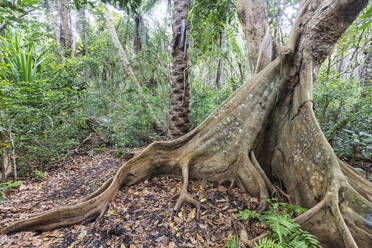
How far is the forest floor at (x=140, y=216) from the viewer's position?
80.4 inches

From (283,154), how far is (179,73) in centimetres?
251

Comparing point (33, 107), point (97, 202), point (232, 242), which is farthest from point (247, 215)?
point (33, 107)

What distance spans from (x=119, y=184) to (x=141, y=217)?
69 centimetres

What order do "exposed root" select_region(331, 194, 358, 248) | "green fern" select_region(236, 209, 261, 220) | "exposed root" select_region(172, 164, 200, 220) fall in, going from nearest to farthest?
1. "exposed root" select_region(331, 194, 358, 248)
2. "green fern" select_region(236, 209, 261, 220)
3. "exposed root" select_region(172, 164, 200, 220)

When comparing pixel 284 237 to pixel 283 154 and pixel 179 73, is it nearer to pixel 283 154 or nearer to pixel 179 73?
pixel 283 154

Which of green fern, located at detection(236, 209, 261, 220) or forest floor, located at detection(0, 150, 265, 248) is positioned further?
green fern, located at detection(236, 209, 261, 220)

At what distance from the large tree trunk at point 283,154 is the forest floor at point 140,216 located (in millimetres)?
147

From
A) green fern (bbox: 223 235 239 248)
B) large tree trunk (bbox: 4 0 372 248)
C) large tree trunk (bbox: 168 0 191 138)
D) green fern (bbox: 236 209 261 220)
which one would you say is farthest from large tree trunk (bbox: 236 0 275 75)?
green fern (bbox: 223 235 239 248)

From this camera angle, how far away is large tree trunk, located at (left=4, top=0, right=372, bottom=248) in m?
1.99

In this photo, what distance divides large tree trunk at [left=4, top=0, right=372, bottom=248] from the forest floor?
0.48 ft

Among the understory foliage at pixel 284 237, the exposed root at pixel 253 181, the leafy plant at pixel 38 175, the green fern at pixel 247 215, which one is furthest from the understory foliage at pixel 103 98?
the green fern at pixel 247 215

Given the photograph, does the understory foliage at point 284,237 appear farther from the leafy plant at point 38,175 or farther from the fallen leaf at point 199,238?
the leafy plant at point 38,175

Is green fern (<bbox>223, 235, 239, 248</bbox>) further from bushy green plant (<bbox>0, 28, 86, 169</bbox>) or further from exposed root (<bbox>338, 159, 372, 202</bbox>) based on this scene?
bushy green plant (<bbox>0, 28, 86, 169</bbox>)

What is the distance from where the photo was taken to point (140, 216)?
2.38 m
